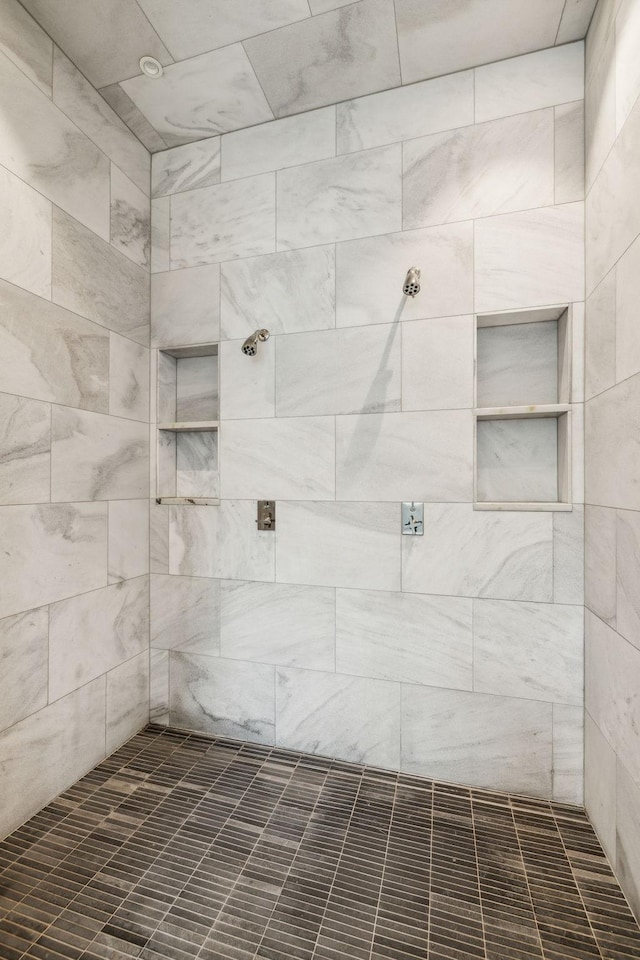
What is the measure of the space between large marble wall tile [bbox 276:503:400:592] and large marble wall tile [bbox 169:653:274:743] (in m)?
0.41

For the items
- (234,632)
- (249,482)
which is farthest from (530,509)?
(234,632)

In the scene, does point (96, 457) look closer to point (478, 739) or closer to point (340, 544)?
point (340, 544)

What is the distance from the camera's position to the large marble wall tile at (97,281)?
1472mm

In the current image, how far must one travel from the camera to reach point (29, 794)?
4.43 feet

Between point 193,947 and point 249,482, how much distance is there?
1.26m

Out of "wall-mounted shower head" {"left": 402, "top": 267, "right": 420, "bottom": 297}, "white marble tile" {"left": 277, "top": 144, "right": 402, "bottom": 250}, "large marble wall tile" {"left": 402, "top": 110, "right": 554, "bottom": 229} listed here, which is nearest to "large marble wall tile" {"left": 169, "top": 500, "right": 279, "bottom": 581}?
"wall-mounted shower head" {"left": 402, "top": 267, "right": 420, "bottom": 297}

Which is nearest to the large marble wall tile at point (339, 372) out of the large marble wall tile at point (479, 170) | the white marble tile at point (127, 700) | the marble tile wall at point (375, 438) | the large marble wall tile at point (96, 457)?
the marble tile wall at point (375, 438)

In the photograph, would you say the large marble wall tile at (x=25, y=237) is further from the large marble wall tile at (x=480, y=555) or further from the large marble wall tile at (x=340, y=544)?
the large marble wall tile at (x=480, y=555)

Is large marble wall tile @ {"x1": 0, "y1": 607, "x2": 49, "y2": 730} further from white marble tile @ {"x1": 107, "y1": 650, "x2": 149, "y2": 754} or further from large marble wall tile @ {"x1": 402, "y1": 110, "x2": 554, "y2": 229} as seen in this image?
large marble wall tile @ {"x1": 402, "y1": 110, "x2": 554, "y2": 229}

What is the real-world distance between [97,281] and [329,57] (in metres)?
1.08

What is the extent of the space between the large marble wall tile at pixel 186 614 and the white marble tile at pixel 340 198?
54.2 inches

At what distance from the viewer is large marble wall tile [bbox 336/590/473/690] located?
151 cm

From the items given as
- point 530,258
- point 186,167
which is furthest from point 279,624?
point 186,167

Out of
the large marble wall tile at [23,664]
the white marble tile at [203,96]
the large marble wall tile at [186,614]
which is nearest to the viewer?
the large marble wall tile at [23,664]
